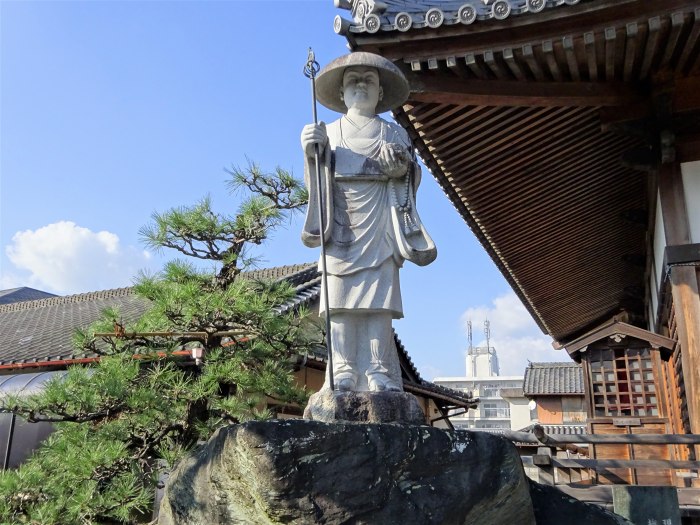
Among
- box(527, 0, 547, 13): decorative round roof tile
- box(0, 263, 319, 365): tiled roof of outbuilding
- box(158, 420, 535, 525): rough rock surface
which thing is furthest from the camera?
box(0, 263, 319, 365): tiled roof of outbuilding

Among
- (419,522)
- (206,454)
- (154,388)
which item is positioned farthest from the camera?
(154,388)

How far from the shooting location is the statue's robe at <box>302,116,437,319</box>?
3637 mm

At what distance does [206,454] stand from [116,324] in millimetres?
1966

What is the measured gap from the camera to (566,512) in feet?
11.1

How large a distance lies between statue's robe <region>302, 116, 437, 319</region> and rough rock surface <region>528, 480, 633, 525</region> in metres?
1.33

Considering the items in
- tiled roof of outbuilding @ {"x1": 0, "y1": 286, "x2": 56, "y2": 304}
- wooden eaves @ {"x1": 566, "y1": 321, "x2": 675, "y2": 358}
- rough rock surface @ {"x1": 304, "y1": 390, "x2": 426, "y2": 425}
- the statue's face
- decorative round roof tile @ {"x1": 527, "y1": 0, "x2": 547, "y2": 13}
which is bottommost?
rough rock surface @ {"x1": 304, "y1": 390, "x2": 426, "y2": 425}

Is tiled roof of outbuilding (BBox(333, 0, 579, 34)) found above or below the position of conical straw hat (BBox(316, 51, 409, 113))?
above

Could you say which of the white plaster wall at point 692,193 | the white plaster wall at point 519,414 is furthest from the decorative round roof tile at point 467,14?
the white plaster wall at point 519,414

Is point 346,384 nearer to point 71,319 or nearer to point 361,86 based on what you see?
point 361,86

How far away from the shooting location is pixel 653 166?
6.42m

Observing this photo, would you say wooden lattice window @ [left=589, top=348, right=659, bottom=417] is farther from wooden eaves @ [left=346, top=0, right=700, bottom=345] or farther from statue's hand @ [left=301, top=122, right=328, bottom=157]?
statue's hand @ [left=301, top=122, right=328, bottom=157]

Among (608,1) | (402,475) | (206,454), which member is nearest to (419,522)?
(402,475)

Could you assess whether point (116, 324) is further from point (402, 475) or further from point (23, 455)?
point (23, 455)

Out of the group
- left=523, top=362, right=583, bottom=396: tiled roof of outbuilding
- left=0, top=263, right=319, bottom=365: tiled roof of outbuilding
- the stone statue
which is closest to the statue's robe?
the stone statue
